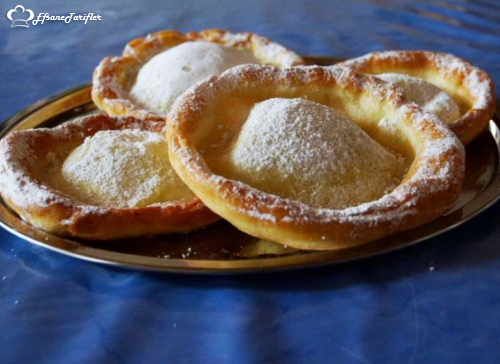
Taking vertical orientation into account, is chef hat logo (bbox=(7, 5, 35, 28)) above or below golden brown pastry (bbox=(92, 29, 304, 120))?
below

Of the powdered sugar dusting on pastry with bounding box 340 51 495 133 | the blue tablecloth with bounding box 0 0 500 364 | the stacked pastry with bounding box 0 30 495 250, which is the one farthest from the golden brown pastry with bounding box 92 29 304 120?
the blue tablecloth with bounding box 0 0 500 364

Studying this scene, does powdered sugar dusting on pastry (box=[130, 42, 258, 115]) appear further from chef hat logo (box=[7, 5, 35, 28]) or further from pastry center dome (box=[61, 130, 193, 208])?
chef hat logo (box=[7, 5, 35, 28])

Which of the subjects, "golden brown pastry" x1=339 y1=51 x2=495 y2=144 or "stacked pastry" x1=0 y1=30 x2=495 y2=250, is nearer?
"stacked pastry" x1=0 y1=30 x2=495 y2=250

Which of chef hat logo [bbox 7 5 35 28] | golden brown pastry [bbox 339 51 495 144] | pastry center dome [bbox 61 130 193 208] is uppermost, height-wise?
golden brown pastry [bbox 339 51 495 144]

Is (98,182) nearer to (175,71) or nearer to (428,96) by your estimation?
(175,71)

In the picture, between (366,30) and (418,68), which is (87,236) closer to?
(418,68)

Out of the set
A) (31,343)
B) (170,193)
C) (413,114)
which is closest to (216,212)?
(170,193)

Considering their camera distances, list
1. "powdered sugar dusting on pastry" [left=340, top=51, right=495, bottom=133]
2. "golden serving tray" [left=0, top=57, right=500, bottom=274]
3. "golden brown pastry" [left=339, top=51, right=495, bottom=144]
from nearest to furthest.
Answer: "golden serving tray" [left=0, top=57, right=500, bottom=274], "golden brown pastry" [left=339, top=51, right=495, bottom=144], "powdered sugar dusting on pastry" [left=340, top=51, right=495, bottom=133]

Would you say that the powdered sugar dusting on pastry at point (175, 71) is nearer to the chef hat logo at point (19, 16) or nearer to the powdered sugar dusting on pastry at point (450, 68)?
the powdered sugar dusting on pastry at point (450, 68)
